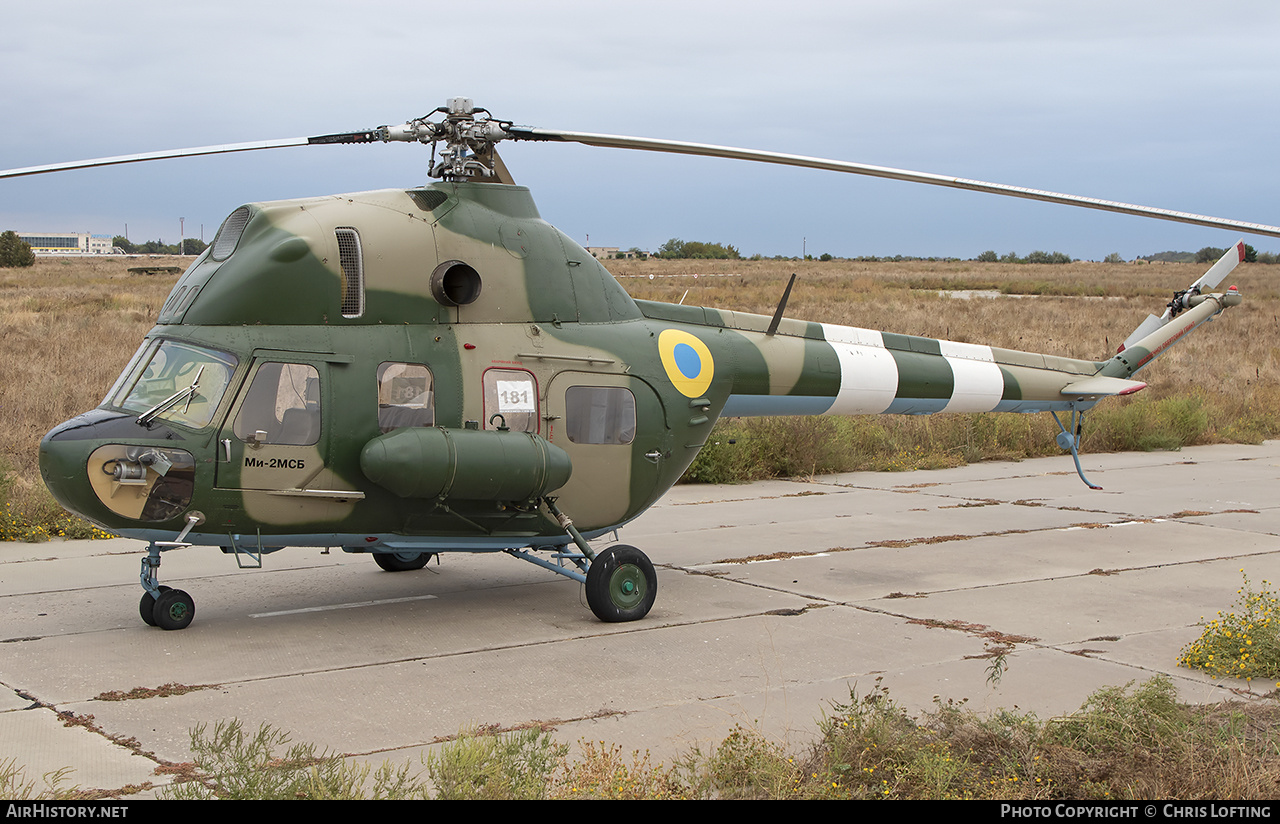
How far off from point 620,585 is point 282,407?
9.37ft

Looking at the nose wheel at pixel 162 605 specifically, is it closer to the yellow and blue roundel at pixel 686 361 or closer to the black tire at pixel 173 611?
the black tire at pixel 173 611

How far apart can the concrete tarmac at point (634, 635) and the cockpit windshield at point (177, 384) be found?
1.64 m

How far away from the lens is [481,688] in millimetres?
7012

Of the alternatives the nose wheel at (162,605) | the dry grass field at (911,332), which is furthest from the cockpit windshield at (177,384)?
the dry grass field at (911,332)

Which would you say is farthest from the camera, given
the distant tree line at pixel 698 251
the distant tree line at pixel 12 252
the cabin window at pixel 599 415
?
the distant tree line at pixel 698 251

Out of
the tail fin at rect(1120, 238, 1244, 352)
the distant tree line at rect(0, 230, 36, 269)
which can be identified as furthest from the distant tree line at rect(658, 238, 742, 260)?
the tail fin at rect(1120, 238, 1244, 352)

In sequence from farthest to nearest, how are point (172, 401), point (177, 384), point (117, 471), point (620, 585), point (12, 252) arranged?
1. point (12, 252)
2. point (620, 585)
3. point (177, 384)
4. point (172, 401)
5. point (117, 471)

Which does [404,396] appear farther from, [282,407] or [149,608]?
[149,608]

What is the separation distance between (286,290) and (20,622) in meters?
3.27

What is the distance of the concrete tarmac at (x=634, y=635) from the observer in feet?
20.9

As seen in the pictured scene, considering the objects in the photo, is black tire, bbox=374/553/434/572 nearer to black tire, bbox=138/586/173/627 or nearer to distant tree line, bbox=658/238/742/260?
black tire, bbox=138/586/173/627

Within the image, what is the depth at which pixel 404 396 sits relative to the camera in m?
8.16

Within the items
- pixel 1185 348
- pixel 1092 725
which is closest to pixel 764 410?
pixel 1092 725

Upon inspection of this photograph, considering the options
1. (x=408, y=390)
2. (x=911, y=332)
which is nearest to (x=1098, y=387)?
(x=408, y=390)
